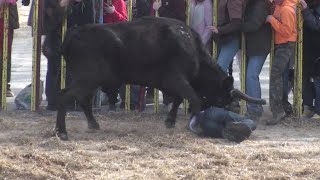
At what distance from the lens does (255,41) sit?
9.64m

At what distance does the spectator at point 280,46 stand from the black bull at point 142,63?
2.91 ft

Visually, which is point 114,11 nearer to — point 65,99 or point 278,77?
point 65,99

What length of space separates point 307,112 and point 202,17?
1.98m

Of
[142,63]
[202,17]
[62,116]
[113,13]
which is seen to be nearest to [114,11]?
[113,13]

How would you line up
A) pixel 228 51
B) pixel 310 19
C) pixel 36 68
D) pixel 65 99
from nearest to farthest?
1. pixel 65 99
2. pixel 310 19
3. pixel 228 51
4. pixel 36 68

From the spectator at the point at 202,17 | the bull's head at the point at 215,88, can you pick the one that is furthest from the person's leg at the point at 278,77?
the spectator at the point at 202,17

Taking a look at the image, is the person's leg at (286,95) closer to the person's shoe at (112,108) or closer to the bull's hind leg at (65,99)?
the person's shoe at (112,108)

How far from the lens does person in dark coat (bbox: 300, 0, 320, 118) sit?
31.3ft

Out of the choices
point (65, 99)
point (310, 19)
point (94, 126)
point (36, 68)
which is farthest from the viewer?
point (36, 68)

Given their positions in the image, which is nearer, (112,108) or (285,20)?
(285,20)

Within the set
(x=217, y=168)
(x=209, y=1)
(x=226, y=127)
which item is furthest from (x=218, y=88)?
(x=217, y=168)

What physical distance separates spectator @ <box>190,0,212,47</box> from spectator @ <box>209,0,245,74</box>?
0.17 metres

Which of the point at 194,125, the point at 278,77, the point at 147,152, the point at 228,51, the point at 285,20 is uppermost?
the point at 285,20

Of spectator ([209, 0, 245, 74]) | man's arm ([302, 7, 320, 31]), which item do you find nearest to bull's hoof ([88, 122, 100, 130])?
spectator ([209, 0, 245, 74])
